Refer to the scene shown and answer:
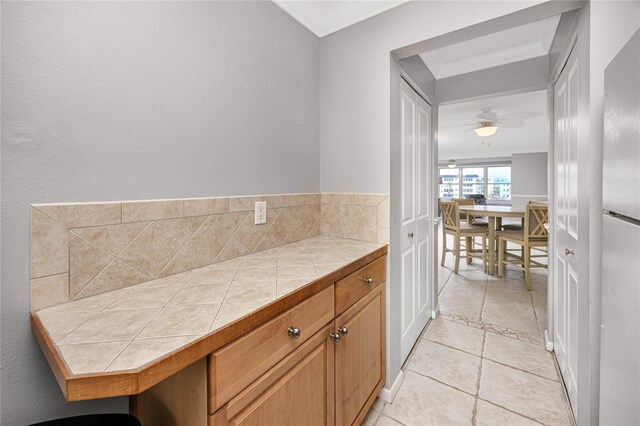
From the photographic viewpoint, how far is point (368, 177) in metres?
1.71

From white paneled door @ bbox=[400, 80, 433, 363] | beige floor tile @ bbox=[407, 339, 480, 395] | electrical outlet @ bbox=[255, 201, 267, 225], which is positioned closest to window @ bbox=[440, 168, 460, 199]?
white paneled door @ bbox=[400, 80, 433, 363]

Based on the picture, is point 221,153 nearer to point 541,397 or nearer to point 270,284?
point 270,284

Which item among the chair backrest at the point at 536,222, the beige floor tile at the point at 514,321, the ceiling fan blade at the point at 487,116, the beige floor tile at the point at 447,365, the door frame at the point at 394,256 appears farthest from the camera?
the ceiling fan blade at the point at 487,116

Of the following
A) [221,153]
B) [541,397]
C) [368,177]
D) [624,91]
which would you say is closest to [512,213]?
[541,397]

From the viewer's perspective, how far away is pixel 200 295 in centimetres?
92

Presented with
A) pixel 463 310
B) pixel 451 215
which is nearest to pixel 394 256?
pixel 463 310

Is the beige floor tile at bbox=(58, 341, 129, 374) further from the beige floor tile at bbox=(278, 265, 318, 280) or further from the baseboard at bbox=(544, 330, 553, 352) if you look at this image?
the baseboard at bbox=(544, 330, 553, 352)

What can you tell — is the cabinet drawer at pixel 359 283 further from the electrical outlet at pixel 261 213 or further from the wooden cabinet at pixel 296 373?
the electrical outlet at pixel 261 213

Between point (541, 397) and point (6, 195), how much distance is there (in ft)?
8.51

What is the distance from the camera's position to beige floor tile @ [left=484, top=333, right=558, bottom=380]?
6.31ft

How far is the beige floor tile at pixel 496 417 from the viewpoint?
149cm

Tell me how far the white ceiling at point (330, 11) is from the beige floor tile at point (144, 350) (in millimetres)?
1741

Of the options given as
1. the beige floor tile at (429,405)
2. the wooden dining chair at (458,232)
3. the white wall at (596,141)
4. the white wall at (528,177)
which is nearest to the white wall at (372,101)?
the beige floor tile at (429,405)

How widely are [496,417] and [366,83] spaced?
6.59ft
